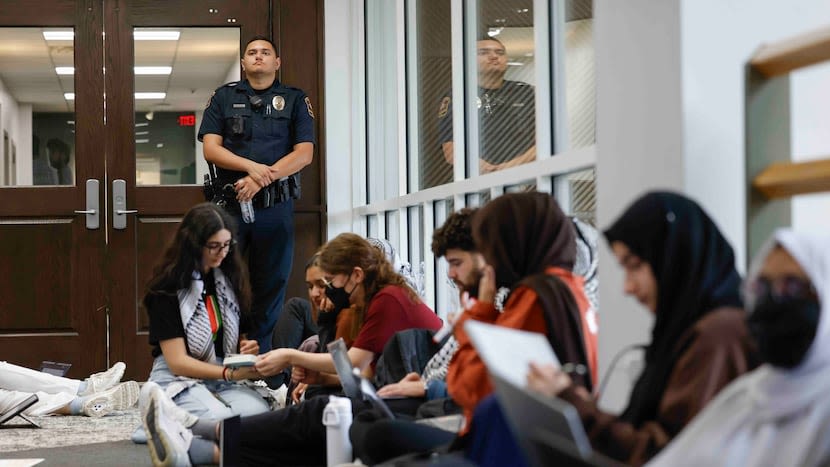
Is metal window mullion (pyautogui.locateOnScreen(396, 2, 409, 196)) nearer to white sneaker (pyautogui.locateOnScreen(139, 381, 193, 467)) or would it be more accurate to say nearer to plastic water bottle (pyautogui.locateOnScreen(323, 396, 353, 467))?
white sneaker (pyautogui.locateOnScreen(139, 381, 193, 467))

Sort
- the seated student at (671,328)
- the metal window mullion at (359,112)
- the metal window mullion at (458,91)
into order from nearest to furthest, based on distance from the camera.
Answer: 1. the seated student at (671,328)
2. the metal window mullion at (458,91)
3. the metal window mullion at (359,112)

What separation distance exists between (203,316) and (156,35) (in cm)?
299

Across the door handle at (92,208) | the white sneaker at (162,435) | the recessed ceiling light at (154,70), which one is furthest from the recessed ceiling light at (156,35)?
the white sneaker at (162,435)

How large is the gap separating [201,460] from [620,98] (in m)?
1.88

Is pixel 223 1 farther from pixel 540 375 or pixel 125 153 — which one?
pixel 540 375

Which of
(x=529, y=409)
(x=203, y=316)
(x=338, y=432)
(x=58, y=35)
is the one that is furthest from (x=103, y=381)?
(x=529, y=409)

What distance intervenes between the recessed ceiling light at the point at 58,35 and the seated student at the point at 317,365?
336 cm

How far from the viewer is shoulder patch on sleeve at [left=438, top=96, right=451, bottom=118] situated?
456cm

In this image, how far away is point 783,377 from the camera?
1364mm

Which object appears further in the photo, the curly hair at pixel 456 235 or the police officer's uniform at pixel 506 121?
the police officer's uniform at pixel 506 121

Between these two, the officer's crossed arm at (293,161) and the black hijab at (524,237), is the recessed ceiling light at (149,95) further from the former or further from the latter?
the black hijab at (524,237)

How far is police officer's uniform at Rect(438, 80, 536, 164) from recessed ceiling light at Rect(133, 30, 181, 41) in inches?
114

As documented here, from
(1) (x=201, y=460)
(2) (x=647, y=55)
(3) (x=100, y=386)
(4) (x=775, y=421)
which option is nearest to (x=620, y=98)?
(2) (x=647, y=55)

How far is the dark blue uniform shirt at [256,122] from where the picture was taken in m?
5.90
